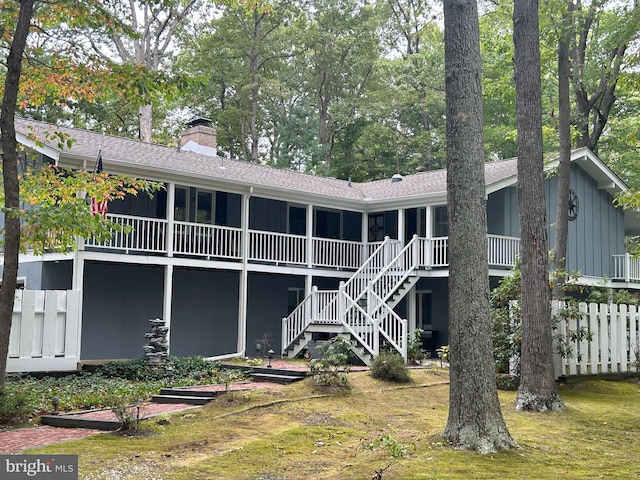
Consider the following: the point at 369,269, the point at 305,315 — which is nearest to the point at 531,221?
the point at 305,315

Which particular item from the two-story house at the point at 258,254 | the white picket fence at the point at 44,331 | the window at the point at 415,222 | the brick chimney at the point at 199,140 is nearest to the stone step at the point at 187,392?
the white picket fence at the point at 44,331

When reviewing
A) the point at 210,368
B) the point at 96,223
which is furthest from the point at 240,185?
the point at 96,223

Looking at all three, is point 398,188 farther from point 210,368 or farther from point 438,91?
point 438,91

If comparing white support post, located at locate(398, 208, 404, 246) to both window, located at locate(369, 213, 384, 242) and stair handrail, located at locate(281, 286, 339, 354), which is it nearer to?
window, located at locate(369, 213, 384, 242)

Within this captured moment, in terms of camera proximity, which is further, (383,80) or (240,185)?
(383,80)

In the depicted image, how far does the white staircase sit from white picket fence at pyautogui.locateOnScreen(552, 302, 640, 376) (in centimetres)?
388

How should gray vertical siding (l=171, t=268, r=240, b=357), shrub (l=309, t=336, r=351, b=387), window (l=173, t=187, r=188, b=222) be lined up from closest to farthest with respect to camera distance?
shrub (l=309, t=336, r=351, b=387) < gray vertical siding (l=171, t=268, r=240, b=357) < window (l=173, t=187, r=188, b=222)

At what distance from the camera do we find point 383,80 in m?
39.4

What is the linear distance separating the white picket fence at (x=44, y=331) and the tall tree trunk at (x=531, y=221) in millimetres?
8522

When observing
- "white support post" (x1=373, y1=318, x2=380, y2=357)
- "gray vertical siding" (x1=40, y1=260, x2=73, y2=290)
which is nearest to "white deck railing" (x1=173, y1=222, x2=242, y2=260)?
"gray vertical siding" (x1=40, y1=260, x2=73, y2=290)

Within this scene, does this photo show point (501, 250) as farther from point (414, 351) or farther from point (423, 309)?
point (414, 351)

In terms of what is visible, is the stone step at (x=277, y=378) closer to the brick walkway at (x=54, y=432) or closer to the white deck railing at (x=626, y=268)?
the brick walkway at (x=54, y=432)

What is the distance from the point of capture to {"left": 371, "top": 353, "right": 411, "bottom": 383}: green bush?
13906 millimetres

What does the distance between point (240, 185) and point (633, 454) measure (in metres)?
13.1
